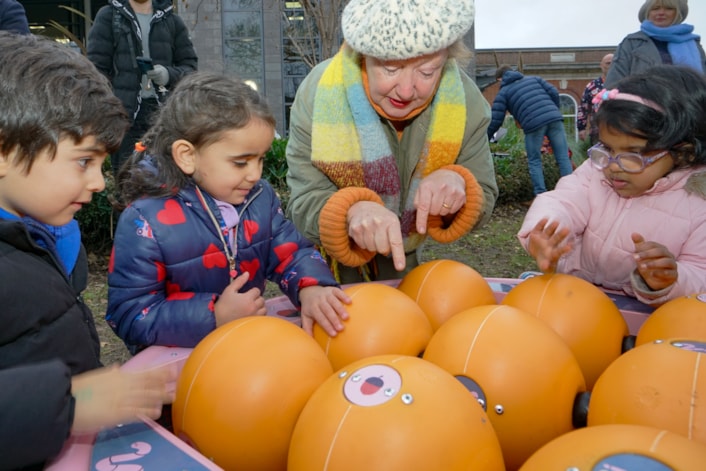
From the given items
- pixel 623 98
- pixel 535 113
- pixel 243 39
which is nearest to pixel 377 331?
pixel 623 98

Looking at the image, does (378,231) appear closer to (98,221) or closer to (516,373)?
(516,373)

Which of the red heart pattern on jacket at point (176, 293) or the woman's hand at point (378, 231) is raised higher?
the woman's hand at point (378, 231)

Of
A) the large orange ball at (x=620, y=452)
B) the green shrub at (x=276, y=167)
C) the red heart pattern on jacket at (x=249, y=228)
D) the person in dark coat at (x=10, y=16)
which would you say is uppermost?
the person in dark coat at (x=10, y=16)

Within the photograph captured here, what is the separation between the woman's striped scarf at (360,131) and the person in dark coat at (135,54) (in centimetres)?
255

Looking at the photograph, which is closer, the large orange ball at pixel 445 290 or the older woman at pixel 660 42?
the large orange ball at pixel 445 290

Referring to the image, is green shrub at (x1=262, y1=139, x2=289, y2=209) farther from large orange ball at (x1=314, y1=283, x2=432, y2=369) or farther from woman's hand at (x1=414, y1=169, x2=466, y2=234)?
large orange ball at (x1=314, y1=283, x2=432, y2=369)

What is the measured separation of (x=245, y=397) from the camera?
152 centimetres

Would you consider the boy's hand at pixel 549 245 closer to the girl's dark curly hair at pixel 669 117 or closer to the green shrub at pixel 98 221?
the girl's dark curly hair at pixel 669 117

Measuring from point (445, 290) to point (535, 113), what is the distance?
6.39m

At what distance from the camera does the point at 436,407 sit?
1.25 meters

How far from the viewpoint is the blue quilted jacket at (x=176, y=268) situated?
1939 millimetres

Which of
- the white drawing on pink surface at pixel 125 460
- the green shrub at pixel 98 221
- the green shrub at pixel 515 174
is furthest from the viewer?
the green shrub at pixel 515 174

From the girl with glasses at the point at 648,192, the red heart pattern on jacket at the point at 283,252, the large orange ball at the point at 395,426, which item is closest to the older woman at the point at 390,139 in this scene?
the red heart pattern on jacket at the point at 283,252

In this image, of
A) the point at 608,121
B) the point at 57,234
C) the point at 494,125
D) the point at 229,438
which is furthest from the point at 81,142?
the point at 494,125
